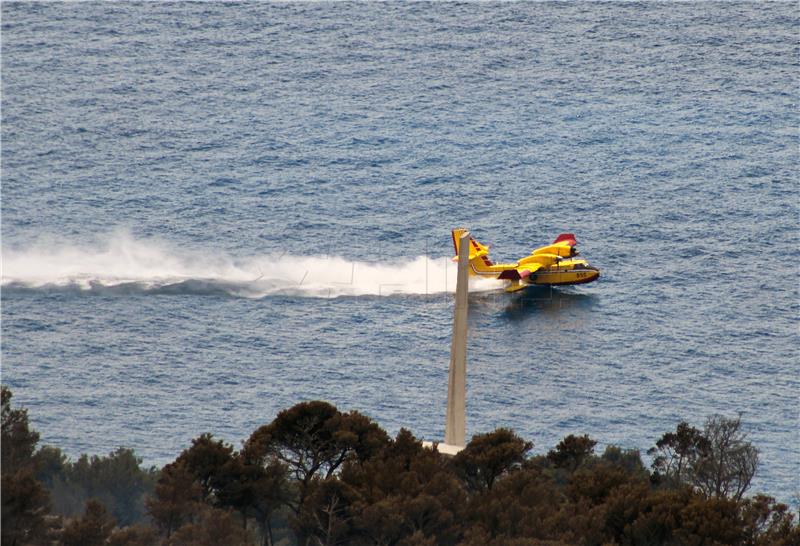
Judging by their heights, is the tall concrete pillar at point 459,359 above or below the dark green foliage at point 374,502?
above

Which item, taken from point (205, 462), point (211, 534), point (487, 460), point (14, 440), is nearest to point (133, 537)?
point (211, 534)

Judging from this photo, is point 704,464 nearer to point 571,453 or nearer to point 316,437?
point 571,453

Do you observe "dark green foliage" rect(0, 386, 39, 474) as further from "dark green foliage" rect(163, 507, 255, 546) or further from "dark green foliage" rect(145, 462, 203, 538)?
"dark green foliage" rect(163, 507, 255, 546)

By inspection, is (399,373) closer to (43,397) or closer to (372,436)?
(43,397)

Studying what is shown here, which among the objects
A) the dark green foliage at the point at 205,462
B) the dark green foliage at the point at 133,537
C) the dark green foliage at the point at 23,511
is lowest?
the dark green foliage at the point at 133,537

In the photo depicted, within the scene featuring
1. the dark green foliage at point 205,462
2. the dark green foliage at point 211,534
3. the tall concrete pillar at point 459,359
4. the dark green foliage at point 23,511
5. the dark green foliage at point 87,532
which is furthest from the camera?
the tall concrete pillar at point 459,359

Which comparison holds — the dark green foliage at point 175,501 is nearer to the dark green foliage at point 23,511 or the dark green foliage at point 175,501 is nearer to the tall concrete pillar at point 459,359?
the dark green foliage at point 23,511

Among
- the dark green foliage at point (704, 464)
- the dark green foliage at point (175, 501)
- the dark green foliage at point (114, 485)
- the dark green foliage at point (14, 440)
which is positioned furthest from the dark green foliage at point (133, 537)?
the dark green foliage at point (704, 464)

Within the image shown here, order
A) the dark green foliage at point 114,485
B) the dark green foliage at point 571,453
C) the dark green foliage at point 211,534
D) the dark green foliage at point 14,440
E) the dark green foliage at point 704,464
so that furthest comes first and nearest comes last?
the dark green foliage at point 114,485, the dark green foliage at point 704,464, the dark green foliage at point 571,453, the dark green foliage at point 14,440, the dark green foliage at point 211,534
